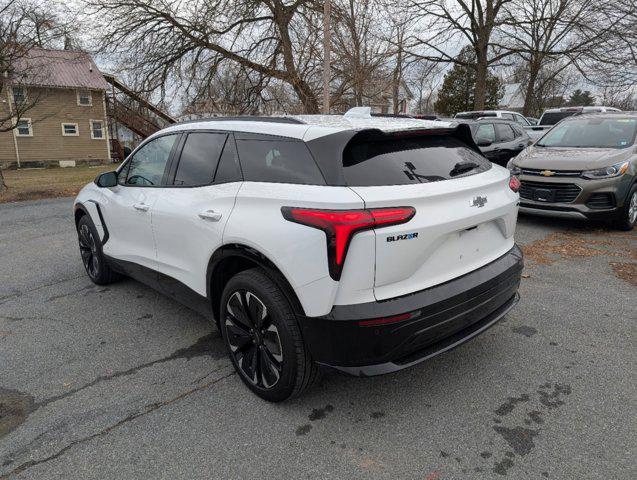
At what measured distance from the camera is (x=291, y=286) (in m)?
2.41

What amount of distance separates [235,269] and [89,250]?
2887 mm

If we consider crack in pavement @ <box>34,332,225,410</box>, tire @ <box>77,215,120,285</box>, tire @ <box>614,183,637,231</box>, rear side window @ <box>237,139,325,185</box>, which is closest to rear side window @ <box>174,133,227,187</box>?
rear side window @ <box>237,139,325,185</box>

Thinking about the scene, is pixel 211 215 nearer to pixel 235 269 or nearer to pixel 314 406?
pixel 235 269

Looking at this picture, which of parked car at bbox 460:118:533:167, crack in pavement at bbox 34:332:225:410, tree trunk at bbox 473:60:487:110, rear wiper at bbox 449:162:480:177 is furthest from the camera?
tree trunk at bbox 473:60:487:110

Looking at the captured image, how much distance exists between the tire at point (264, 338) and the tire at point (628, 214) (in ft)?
20.5

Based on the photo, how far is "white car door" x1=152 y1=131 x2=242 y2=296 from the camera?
9.53ft

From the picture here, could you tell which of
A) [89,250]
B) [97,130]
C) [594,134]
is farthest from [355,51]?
[97,130]

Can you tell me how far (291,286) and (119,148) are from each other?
1372 inches

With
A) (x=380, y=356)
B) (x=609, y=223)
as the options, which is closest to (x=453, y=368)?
(x=380, y=356)

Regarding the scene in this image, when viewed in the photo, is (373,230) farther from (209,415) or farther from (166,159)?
(166,159)

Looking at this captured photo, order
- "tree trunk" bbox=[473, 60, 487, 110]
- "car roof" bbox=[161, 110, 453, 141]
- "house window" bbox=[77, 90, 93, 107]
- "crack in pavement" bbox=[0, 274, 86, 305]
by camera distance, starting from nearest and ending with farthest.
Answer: "car roof" bbox=[161, 110, 453, 141] < "crack in pavement" bbox=[0, 274, 86, 305] < "tree trunk" bbox=[473, 60, 487, 110] < "house window" bbox=[77, 90, 93, 107]

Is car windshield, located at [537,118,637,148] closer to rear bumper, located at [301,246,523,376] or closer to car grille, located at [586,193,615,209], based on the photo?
car grille, located at [586,193,615,209]

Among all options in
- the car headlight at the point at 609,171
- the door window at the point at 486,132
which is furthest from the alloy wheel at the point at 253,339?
the door window at the point at 486,132

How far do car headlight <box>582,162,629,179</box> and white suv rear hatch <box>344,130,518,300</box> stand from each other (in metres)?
4.53
